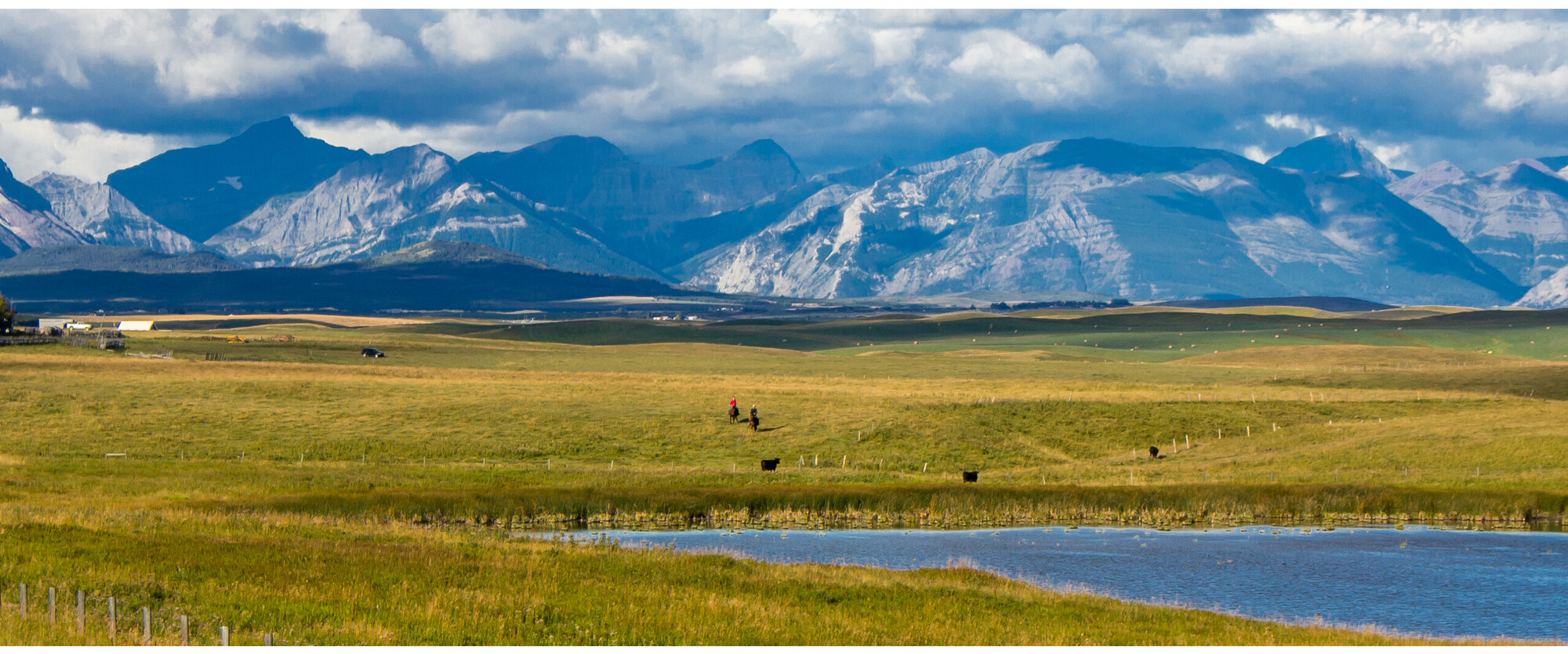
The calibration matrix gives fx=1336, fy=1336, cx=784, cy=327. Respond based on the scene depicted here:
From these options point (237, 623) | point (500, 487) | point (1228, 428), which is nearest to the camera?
point (237, 623)

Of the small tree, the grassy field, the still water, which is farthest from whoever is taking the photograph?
the small tree

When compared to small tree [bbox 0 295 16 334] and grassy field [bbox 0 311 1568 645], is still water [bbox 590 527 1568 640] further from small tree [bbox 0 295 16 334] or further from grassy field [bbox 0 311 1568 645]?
small tree [bbox 0 295 16 334]

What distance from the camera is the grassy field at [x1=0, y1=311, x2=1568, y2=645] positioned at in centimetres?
2895

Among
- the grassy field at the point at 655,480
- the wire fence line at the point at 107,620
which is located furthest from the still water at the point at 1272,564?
the wire fence line at the point at 107,620

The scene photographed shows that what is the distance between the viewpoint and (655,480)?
61500 mm

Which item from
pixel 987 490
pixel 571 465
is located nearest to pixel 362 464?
pixel 571 465

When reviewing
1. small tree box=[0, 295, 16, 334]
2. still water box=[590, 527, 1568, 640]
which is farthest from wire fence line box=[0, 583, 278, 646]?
small tree box=[0, 295, 16, 334]

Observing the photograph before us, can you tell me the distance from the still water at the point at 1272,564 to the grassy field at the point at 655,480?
4.10 m

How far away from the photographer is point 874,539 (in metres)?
49.1

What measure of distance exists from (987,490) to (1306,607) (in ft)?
70.8

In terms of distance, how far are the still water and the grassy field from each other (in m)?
4.10

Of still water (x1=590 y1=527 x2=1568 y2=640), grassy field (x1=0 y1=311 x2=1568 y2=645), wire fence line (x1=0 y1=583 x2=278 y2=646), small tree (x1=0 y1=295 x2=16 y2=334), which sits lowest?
still water (x1=590 y1=527 x2=1568 y2=640)

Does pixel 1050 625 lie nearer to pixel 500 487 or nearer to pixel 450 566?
pixel 450 566

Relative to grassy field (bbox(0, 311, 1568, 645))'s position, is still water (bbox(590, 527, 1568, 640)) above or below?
below
